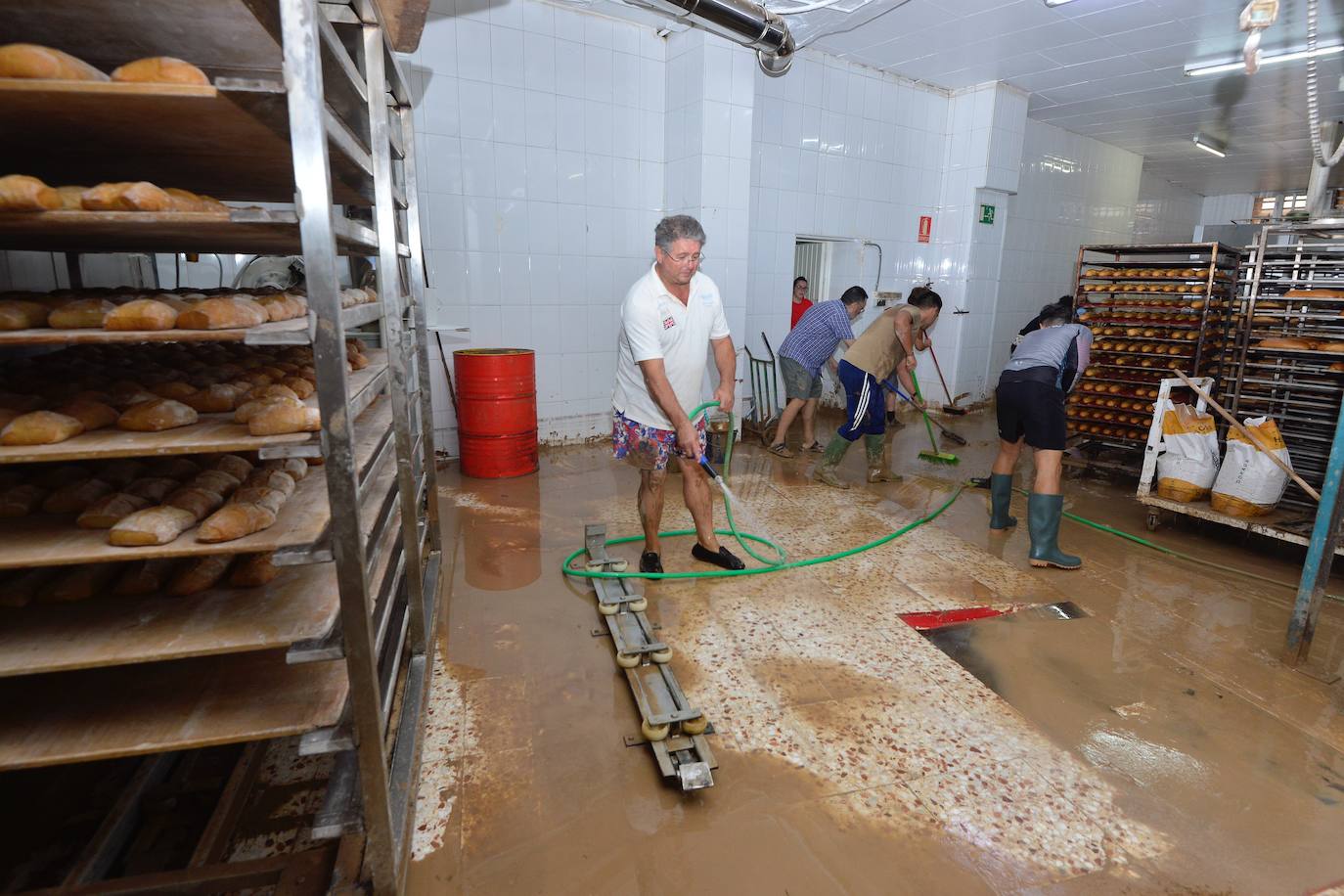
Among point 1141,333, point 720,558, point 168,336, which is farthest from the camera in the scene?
point 1141,333

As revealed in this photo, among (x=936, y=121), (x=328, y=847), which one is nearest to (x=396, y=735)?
(x=328, y=847)

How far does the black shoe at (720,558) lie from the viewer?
3426mm

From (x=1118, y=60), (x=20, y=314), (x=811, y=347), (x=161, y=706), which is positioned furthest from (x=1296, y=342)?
(x=20, y=314)

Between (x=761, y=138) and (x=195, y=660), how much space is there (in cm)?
598

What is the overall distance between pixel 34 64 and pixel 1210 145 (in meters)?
11.4

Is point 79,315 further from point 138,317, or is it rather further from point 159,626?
point 159,626

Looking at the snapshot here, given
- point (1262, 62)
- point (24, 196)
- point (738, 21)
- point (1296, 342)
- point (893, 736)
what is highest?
point (1262, 62)

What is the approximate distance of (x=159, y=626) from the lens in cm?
144

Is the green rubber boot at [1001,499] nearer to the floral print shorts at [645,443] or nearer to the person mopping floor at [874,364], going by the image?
the person mopping floor at [874,364]

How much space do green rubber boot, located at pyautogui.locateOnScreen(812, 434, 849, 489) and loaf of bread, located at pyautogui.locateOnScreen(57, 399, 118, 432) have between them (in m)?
4.24

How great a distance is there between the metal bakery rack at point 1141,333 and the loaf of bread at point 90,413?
598 cm

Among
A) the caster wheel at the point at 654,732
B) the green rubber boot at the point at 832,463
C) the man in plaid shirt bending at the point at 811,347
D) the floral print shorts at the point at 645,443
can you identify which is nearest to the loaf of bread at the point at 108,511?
the caster wheel at the point at 654,732

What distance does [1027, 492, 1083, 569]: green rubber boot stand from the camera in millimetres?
3557

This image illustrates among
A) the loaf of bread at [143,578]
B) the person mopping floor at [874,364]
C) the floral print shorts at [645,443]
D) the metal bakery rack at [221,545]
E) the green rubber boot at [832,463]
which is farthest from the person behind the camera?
the green rubber boot at [832,463]
